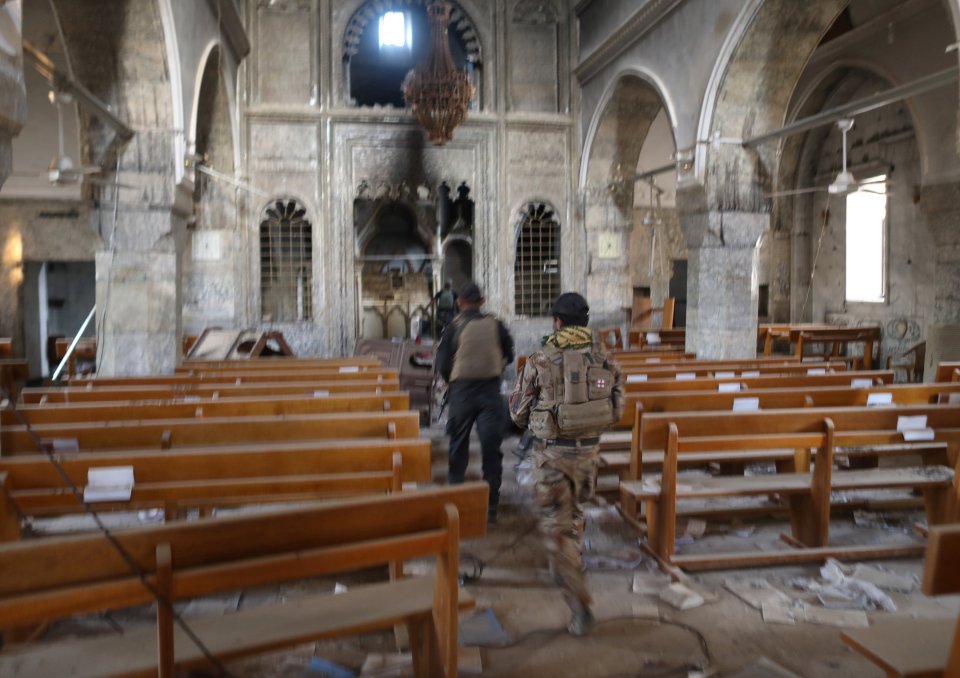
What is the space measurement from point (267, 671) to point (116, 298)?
235 inches

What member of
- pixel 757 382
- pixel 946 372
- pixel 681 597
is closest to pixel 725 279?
pixel 946 372

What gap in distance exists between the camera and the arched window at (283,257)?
42.7 feet

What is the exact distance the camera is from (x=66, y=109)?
11.8m

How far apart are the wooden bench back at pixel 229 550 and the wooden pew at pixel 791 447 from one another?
1.96 m

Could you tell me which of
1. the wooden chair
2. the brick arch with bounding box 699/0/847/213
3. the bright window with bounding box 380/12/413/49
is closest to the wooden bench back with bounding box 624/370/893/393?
the brick arch with bounding box 699/0/847/213

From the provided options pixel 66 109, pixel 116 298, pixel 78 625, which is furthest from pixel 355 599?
pixel 66 109

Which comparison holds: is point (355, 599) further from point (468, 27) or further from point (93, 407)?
point (468, 27)

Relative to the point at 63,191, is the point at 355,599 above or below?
below

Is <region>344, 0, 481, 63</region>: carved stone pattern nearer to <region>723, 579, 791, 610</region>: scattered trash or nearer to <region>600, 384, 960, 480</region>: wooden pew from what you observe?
<region>600, 384, 960, 480</region>: wooden pew

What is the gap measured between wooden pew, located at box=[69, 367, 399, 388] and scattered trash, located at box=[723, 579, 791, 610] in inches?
124

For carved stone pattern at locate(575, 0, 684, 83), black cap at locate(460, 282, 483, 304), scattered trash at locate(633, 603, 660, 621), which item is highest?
carved stone pattern at locate(575, 0, 684, 83)

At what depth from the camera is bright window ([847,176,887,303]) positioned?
41.2 ft

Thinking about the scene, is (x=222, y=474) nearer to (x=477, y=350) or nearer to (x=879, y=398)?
(x=477, y=350)

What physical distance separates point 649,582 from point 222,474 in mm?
2283
